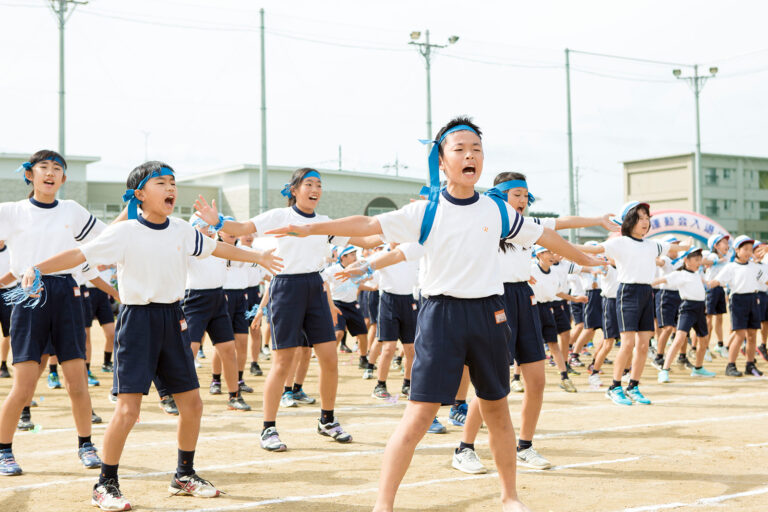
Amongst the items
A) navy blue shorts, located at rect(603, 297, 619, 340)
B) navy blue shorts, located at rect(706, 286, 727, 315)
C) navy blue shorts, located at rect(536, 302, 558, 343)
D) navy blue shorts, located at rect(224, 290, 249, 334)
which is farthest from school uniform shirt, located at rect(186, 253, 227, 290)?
navy blue shorts, located at rect(706, 286, 727, 315)

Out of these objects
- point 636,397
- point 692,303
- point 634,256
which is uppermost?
point 634,256

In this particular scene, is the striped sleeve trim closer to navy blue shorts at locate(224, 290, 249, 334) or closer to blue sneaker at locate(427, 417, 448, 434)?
blue sneaker at locate(427, 417, 448, 434)

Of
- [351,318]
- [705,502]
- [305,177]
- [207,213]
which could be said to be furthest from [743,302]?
[207,213]

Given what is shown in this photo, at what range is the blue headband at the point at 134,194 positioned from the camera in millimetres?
5379

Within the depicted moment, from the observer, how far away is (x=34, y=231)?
6402mm

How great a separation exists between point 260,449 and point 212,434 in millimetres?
914

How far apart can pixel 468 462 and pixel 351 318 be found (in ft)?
24.2

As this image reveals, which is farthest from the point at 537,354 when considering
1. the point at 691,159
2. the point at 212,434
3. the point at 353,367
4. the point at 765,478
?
the point at 691,159

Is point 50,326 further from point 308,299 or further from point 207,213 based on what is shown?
point 308,299

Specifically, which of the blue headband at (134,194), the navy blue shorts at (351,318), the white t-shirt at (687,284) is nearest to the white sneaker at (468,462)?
the blue headband at (134,194)

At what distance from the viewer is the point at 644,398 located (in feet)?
32.7

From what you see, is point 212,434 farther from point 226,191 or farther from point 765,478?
point 226,191

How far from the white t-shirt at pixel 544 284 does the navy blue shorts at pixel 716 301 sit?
5.31m

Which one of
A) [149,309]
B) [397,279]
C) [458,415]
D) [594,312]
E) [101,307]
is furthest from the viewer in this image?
[594,312]
